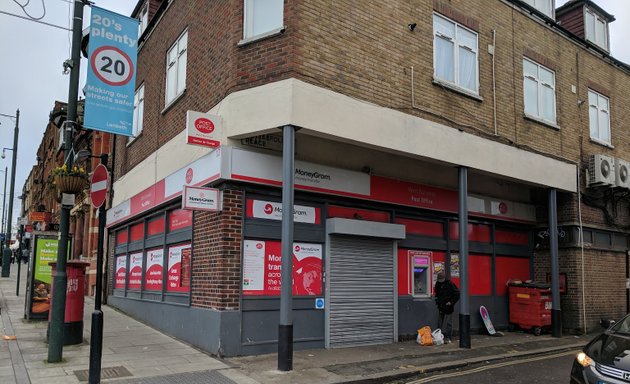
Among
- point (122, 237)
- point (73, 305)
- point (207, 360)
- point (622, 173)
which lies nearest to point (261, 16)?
point (207, 360)

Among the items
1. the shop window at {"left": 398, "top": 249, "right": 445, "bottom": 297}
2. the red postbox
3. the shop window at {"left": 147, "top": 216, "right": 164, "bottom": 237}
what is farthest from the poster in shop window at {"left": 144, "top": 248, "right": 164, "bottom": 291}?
the shop window at {"left": 398, "top": 249, "right": 445, "bottom": 297}

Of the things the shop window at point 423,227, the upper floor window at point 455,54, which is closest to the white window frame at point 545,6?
the upper floor window at point 455,54

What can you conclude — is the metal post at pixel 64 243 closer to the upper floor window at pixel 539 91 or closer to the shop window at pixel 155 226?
the shop window at pixel 155 226

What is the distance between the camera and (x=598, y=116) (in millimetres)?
16344

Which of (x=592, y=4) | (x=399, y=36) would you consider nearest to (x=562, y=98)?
(x=592, y=4)

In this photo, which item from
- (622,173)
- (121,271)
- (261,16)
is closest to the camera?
(261,16)

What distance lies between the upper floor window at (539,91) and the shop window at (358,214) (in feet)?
16.4

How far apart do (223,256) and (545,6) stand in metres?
12.4

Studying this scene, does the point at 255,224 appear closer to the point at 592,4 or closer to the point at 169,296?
the point at 169,296

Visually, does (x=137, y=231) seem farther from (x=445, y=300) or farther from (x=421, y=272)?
(x=445, y=300)

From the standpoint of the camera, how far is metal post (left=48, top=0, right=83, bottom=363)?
8445 millimetres

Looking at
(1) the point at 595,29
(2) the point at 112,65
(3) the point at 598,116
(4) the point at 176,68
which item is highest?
(1) the point at 595,29

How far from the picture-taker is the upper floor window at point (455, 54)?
39.5 feet

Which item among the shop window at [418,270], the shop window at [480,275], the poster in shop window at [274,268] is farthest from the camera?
the shop window at [480,275]
